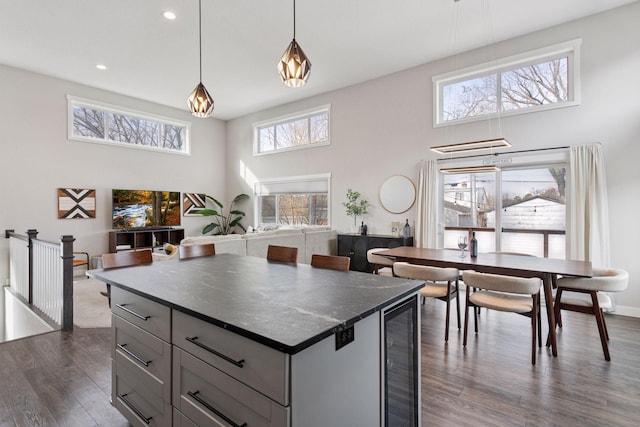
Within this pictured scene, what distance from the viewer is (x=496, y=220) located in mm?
5051

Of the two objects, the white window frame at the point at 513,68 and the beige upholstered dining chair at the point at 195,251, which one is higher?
the white window frame at the point at 513,68

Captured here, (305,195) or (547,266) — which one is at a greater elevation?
(305,195)

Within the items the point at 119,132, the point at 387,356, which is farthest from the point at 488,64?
the point at 119,132

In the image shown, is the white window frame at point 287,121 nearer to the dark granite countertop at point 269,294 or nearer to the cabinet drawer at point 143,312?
the dark granite countertop at point 269,294

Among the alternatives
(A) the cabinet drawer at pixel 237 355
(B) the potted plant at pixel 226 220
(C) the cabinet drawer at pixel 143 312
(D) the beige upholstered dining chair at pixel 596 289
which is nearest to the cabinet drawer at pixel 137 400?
(C) the cabinet drawer at pixel 143 312

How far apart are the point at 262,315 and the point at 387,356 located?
0.68 metres

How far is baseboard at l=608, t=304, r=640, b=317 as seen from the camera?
399 cm

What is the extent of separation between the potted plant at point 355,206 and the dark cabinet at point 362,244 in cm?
40

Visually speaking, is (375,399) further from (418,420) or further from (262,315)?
(262,315)

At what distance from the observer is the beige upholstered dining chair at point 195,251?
9.41 feet

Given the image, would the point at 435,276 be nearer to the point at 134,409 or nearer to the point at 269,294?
the point at 269,294

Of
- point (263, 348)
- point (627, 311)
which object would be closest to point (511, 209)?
point (627, 311)

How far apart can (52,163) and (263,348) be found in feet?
23.3

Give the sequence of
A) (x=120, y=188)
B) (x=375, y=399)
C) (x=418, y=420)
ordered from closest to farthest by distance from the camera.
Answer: (x=375, y=399) → (x=418, y=420) → (x=120, y=188)
